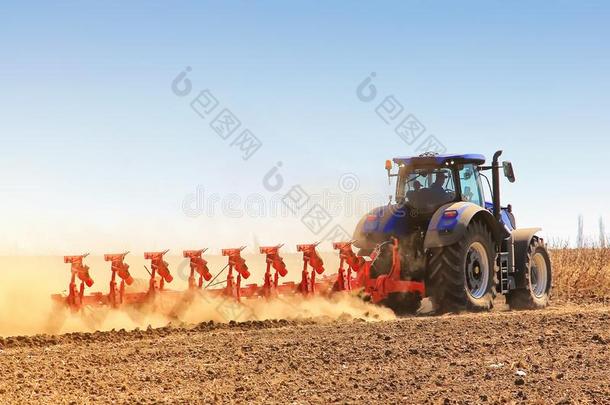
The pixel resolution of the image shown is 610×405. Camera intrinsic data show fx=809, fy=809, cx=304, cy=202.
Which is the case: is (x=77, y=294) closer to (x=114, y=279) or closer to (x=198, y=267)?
(x=114, y=279)

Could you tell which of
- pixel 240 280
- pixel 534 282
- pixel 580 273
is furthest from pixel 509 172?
pixel 580 273

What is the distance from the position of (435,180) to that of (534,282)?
273cm

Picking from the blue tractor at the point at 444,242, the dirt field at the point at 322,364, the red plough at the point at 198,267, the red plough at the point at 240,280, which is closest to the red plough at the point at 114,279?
the red plough at the point at 240,280

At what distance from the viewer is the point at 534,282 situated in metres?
12.7

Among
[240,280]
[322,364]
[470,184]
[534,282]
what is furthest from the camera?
[534,282]

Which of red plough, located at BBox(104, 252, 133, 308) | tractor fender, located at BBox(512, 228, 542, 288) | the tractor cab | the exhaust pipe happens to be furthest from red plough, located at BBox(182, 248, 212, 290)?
tractor fender, located at BBox(512, 228, 542, 288)

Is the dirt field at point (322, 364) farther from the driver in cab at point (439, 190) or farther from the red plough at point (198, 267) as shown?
the driver in cab at point (439, 190)

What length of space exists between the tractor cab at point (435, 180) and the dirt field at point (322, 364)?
8.75 ft

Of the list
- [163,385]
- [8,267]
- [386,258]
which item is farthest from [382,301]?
[163,385]

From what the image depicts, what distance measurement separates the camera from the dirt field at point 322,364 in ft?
18.1

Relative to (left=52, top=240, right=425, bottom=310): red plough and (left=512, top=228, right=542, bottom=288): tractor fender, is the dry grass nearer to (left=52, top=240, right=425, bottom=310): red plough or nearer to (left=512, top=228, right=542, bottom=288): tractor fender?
(left=512, top=228, right=542, bottom=288): tractor fender

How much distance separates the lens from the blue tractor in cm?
1056

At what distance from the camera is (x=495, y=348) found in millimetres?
7215

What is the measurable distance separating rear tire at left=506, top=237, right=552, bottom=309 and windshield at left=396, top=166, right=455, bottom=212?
180 cm
